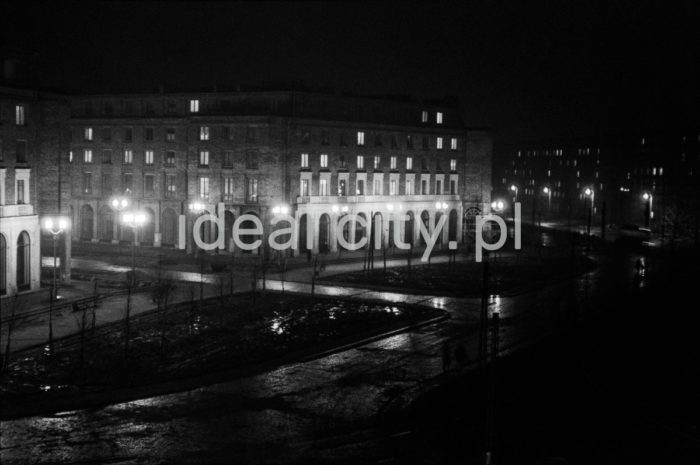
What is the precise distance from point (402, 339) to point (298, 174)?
126 ft

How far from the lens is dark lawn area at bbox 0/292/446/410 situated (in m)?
30.2

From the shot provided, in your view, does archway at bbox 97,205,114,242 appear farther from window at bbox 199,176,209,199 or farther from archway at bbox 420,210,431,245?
archway at bbox 420,210,431,245

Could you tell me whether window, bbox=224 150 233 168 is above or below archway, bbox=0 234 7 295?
above

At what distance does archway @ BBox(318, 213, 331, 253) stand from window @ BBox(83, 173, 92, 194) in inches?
989

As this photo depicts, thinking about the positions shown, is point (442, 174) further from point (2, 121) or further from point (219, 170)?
point (2, 121)

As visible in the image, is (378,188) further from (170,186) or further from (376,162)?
(170,186)

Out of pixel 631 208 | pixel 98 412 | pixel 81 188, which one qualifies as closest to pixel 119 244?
pixel 81 188

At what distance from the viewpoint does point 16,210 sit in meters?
49.0

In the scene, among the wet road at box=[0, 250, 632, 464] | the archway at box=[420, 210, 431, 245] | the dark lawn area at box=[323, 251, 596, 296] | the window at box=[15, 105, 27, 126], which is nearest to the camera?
the wet road at box=[0, 250, 632, 464]

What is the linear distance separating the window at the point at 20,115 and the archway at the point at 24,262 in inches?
293

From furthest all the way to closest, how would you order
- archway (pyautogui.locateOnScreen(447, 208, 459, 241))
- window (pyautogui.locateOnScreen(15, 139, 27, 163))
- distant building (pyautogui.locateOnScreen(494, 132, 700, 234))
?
distant building (pyautogui.locateOnScreen(494, 132, 700, 234))
archway (pyautogui.locateOnScreen(447, 208, 459, 241))
window (pyautogui.locateOnScreen(15, 139, 27, 163))

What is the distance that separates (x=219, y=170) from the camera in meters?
75.4

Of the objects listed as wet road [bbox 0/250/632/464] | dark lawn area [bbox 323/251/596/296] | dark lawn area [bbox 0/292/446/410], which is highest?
dark lawn area [bbox 323/251/596/296]

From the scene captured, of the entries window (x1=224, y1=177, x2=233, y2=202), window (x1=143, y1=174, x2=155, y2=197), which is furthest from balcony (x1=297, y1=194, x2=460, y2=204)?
window (x1=143, y1=174, x2=155, y2=197)
